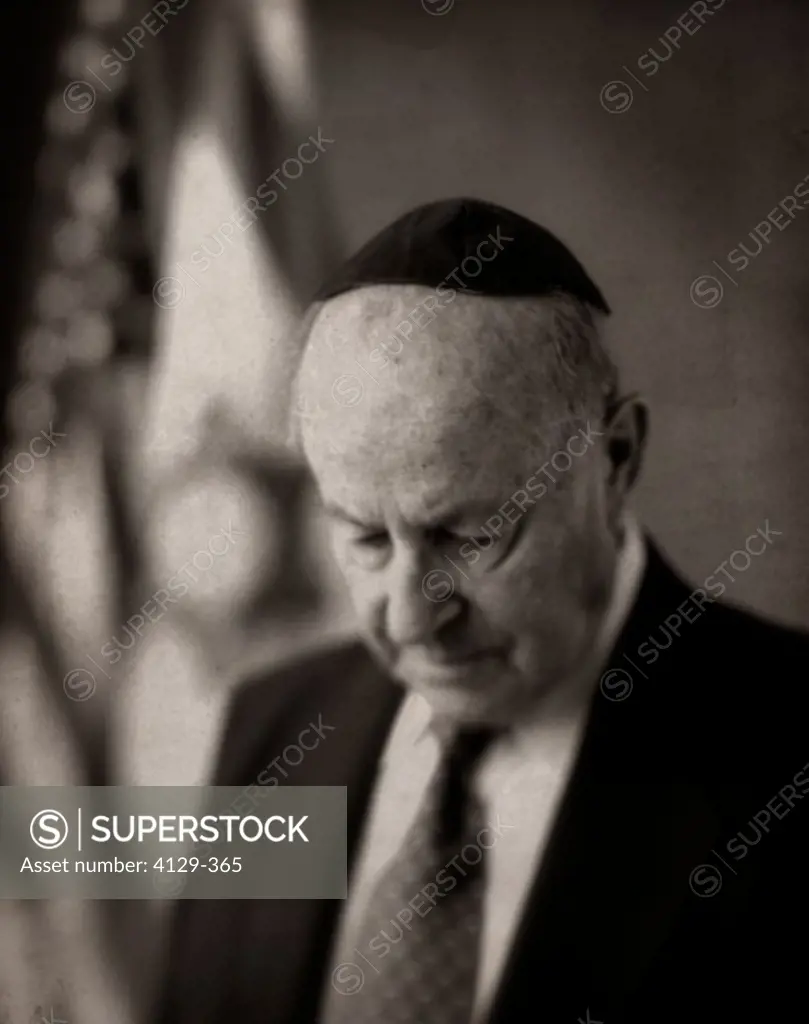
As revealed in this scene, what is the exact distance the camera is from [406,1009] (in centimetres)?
158

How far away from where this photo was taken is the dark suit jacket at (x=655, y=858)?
4.96 ft

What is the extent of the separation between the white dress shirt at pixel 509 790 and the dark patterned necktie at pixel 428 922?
1cm

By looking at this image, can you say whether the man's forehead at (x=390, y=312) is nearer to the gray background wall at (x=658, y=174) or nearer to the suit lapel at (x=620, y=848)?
the gray background wall at (x=658, y=174)

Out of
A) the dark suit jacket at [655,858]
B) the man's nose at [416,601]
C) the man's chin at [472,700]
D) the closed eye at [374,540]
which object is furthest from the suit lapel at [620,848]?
the closed eye at [374,540]

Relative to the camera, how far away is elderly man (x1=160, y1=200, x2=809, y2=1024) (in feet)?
5.05

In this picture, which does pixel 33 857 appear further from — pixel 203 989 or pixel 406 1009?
pixel 406 1009

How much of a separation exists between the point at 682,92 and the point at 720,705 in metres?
0.97

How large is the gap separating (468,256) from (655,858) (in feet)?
3.10

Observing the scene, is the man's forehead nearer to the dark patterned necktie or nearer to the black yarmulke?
the black yarmulke

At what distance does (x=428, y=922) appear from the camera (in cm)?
160

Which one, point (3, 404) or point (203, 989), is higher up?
point (3, 404)

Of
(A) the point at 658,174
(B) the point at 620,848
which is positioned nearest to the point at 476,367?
(A) the point at 658,174

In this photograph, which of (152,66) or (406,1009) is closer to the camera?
(406,1009)

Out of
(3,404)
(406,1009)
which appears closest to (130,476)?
(3,404)
